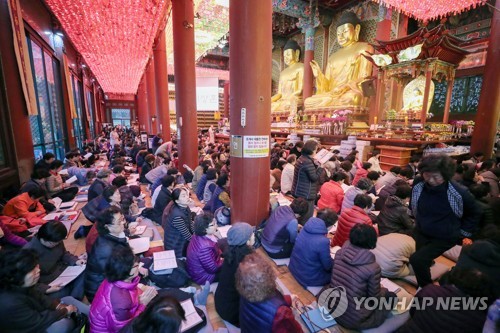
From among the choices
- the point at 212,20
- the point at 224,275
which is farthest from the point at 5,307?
the point at 212,20

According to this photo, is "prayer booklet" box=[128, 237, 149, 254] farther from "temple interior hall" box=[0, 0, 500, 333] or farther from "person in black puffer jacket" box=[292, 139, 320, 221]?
"person in black puffer jacket" box=[292, 139, 320, 221]

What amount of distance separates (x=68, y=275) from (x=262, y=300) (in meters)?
2.10

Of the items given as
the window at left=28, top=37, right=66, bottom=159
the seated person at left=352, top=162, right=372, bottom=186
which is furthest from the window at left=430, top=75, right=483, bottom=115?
the window at left=28, top=37, right=66, bottom=159

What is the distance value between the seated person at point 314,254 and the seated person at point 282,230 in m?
0.34

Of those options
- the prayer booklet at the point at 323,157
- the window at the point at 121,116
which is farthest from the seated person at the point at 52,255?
the window at the point at 121,116

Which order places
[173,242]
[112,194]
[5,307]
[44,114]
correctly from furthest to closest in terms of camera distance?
[44,114]
[112,194]
[173,242]
[5,307]

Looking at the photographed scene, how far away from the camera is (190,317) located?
6.68 ft

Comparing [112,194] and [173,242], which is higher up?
[112,194]

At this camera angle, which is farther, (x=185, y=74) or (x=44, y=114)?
(x=44, y=114)

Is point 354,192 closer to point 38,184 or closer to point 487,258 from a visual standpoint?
point 487,258

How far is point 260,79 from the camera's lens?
135 inches

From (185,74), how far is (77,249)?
4.61 metres

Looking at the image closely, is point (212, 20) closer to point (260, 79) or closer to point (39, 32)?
point (39, 32)

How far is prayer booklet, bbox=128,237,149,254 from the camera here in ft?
9.97
